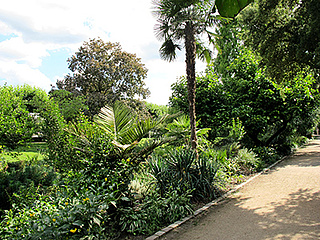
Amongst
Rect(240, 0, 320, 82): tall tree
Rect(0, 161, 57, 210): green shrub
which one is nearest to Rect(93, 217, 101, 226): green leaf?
Rect(0, 161, 57, 210): green shrub

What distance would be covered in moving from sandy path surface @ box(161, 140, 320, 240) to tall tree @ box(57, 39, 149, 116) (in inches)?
708

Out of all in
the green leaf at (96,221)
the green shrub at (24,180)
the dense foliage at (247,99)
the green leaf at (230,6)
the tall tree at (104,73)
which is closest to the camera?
the green leaf at (230,6)

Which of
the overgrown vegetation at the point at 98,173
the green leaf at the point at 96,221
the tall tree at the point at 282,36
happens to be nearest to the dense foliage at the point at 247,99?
the overgrown vegetation at the point at 98,173

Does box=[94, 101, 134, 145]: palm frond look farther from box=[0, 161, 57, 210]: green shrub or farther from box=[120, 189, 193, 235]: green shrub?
box=[0, 161, 57, 210]: green shrub

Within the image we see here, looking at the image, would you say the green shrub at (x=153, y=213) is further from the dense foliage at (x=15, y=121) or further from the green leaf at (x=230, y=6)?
the green leaf at (x=230, y=6)

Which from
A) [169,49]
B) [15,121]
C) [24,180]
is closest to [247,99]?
[169,49]

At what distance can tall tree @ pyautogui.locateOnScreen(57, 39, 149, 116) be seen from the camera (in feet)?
76.8

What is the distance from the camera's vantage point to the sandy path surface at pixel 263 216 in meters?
4.27

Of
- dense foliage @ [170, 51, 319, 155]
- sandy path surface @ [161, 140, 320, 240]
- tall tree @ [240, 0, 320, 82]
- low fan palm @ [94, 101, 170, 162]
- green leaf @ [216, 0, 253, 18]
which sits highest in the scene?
tall tree @ [240, 0, 320, 82]

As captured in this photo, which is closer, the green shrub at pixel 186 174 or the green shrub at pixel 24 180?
the green shrub at pixel 24 180

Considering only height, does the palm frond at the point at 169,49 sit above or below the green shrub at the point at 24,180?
above

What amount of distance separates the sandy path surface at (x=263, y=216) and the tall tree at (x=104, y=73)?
18.0 meters

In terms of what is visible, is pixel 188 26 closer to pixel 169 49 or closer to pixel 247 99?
pixel 169 49

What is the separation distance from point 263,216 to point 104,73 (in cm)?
2117
